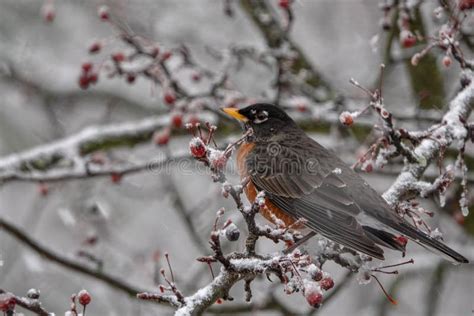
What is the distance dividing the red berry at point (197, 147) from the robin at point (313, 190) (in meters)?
0.68

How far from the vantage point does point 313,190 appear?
13.8ft

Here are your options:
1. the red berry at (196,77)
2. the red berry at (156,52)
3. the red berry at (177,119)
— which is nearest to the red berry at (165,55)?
the red berry at (156,52)

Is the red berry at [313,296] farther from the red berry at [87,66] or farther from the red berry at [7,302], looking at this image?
the red berry at [87,66]

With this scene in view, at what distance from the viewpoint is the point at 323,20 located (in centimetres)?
1158

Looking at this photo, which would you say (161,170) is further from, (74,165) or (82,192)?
(82,192)

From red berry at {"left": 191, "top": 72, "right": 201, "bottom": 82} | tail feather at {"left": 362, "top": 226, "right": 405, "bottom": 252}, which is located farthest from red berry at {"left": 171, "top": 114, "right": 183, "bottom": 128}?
tail feather at {"left": 362, "top": 226, "right": 405, "bottom": 252}

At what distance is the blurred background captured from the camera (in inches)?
228

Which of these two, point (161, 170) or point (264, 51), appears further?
point (161, 170)

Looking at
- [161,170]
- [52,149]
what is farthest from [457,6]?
[52,149]

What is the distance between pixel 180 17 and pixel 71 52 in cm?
225

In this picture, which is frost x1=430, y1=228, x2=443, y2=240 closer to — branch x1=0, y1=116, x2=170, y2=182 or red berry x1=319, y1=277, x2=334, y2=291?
red berry x1=319, y1=277, x2=334, y2=291

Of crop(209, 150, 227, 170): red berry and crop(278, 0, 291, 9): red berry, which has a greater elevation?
crop(209, 150, 227, 170): red berry

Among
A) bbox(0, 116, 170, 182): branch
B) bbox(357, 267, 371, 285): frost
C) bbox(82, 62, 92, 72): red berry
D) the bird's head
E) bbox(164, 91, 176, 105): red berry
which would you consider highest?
bbox(357, 267, 371, 285): frost

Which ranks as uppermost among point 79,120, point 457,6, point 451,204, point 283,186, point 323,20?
point 457,6
